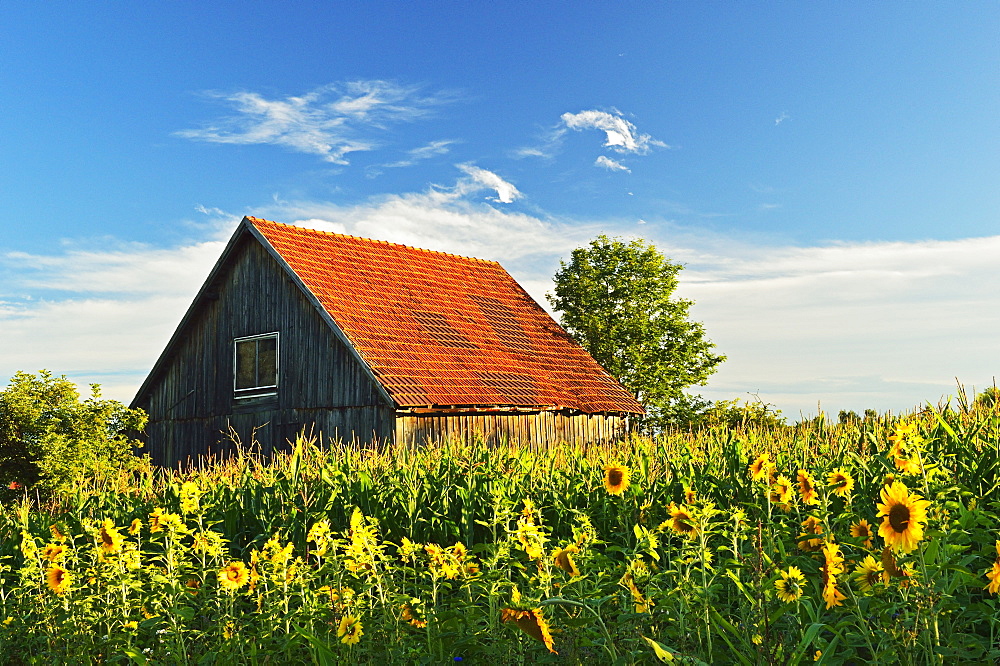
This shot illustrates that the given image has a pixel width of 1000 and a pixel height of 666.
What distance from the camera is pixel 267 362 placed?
20.5 metres

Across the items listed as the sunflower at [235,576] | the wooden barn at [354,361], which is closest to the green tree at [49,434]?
the wooden barn at [354,361]

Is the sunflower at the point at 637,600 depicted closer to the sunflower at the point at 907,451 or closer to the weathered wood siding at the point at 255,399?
the sunflower at the point at 907,451

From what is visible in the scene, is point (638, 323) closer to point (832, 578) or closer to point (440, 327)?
point (440, 327)

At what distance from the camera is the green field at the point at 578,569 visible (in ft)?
11.8

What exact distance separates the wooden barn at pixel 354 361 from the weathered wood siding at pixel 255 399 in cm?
3

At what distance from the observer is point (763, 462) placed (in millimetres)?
5074

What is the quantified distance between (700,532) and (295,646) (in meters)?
2.26

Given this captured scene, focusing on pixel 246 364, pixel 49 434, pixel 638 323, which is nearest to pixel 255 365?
pixel 246 364

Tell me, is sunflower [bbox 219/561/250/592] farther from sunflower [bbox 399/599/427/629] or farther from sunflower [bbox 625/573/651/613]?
sunflower [bbox 625/573/651/613]

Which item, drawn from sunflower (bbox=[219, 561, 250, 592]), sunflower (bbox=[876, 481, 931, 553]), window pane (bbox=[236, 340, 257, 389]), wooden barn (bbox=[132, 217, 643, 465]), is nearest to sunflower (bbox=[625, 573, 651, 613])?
sunflower (bbox=[876, 481, 931, 553])

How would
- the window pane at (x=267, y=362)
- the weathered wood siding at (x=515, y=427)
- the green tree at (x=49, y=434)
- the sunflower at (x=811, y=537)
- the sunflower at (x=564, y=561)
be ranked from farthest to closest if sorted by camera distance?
the window pane at (x=267, y=362) < the weathered wood siding at (x=515, y=427) < the green tree at (x=49, y=434) < the sunflower at (x=811, y=537) < the sunflower at (x=564, y=561)

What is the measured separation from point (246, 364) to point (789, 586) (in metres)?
19.0

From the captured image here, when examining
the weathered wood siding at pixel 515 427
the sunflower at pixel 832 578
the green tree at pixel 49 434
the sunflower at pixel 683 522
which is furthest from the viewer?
the weathered wood siding at pixel 515 427

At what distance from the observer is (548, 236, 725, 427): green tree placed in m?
30.8
